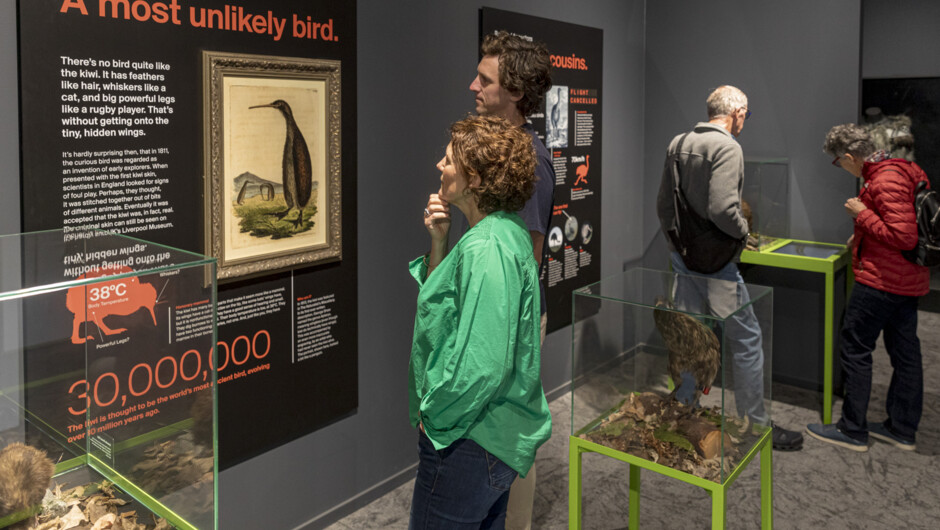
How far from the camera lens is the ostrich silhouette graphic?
4480 millimetres

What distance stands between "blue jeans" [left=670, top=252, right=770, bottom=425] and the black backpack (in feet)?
6.00

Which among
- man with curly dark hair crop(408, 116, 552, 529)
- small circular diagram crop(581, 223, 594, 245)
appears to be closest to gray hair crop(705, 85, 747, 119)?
small circular diagram crop(581, 223, 594, 245)

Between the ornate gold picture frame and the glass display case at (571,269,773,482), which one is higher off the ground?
the ornate gold picture frame

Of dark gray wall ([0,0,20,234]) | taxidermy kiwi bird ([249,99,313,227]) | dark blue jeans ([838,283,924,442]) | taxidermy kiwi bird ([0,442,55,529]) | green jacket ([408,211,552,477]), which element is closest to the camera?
taxidermy kiwi bird ([0,442,55,529])

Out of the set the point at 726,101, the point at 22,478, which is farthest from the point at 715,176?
the point at 22,478

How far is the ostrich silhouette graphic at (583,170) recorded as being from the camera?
4.48 metres

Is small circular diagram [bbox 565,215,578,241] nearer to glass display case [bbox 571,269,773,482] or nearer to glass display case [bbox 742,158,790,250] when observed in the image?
glass display case [bbox 742,158,790,250]

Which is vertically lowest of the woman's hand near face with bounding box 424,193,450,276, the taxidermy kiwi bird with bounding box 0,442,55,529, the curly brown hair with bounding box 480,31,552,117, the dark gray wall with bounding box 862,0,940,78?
the taxidermy kiwi bird with bounding box 0,442,55,529

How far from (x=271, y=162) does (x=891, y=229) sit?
2.83 metres

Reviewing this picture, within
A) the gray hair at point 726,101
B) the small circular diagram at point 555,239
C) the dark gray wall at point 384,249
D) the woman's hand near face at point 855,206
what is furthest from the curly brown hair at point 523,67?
the woman's hand near face at point 855,206

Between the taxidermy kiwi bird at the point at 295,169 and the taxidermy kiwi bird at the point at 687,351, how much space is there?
1317 millimetres

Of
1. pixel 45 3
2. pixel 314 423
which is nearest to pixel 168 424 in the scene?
pixel 45 3

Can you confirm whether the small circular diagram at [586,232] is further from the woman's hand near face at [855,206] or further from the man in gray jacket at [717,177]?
the woman's hand near face at [855,206]

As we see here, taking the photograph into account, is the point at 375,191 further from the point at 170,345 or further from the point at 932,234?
the point at 932,234
